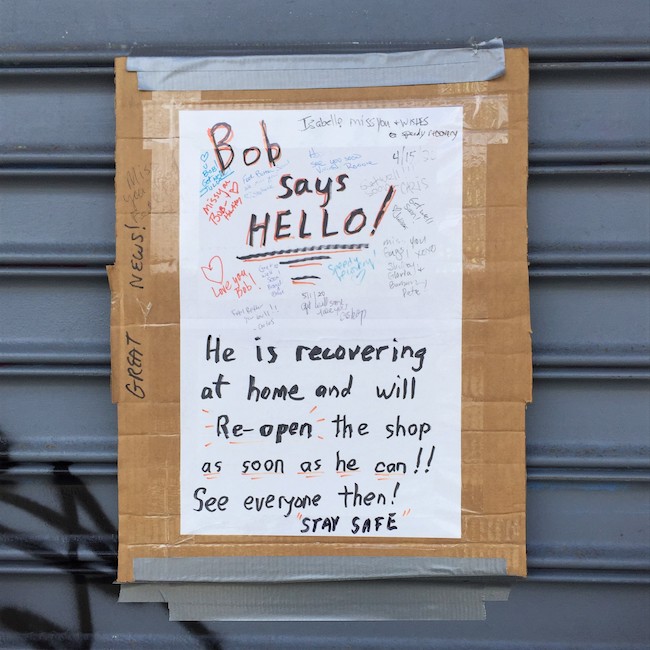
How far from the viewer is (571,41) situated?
205 centimetres

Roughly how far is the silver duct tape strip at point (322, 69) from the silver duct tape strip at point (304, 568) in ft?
4.77

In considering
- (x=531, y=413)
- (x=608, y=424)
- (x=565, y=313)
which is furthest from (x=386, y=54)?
(x=608, y=424)

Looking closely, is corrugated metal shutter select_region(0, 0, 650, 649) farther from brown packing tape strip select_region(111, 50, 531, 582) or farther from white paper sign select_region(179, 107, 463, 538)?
white paper sign select_region(179, 107, 463, 538)

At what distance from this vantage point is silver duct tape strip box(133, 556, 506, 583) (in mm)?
2045

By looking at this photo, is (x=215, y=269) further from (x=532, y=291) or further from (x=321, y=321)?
(x=532, y=291)

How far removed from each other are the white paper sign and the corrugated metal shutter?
27cm

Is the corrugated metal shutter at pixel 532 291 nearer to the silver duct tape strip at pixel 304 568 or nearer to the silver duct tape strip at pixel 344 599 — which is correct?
the silver duct tape strip at pixel 344 599

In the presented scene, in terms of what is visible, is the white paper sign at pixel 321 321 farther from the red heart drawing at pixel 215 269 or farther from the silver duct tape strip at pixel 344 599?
the silver duct tape strip at pixel 344 599

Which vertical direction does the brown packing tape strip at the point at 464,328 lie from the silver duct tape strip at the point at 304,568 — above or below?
above

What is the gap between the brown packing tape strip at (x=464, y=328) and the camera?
2014 mm

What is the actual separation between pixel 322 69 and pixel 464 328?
90 cm

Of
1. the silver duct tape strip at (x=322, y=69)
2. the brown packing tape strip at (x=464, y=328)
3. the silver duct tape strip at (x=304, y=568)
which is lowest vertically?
the silver duct tape strip at (x=304, y=568)

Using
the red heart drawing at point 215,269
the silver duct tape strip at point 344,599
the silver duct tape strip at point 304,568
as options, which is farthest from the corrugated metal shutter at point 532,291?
the red heart drawing at point 215,269

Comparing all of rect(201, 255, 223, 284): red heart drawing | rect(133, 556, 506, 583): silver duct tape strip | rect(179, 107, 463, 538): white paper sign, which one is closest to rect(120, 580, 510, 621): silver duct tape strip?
rect(133, 556, 506, 583): silver duct tape strip
